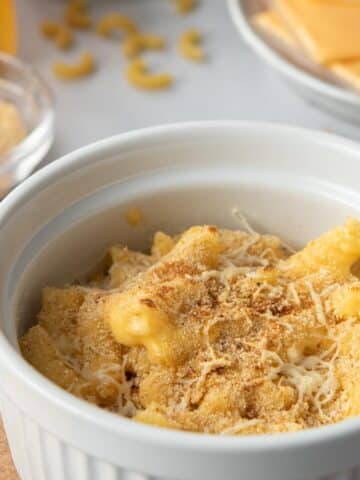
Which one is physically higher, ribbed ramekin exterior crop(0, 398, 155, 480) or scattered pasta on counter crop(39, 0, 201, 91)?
Answer: ribbed ramekin exterior crop(0, 398, 155, 480)

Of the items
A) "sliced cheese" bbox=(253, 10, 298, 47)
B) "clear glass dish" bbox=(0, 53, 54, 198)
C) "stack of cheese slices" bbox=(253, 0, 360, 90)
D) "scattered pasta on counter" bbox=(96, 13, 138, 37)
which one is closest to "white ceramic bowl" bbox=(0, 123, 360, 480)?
"clear glass dish" bbox=(0, 53, 54, 198)

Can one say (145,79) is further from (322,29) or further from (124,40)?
(322,29)

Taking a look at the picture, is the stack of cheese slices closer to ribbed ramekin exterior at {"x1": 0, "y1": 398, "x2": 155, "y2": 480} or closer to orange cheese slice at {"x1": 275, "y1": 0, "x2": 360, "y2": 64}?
orange cheese slice at {"x1": 275, "y1": 0, "x2": 360, "y2": 64}

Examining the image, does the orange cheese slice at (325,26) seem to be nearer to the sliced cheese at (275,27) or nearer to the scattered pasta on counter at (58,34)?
the sliced cheese at (275,27)

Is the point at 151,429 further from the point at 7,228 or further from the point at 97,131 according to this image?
the point at 97,131

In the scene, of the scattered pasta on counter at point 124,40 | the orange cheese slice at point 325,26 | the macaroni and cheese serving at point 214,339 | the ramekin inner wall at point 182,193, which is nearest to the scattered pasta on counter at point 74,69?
the scattered pasta on counter at point 124,40

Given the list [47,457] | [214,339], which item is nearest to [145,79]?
[214,339]

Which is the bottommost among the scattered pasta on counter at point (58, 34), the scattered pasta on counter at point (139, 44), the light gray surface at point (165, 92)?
the light gray surface at point (165, 92)
